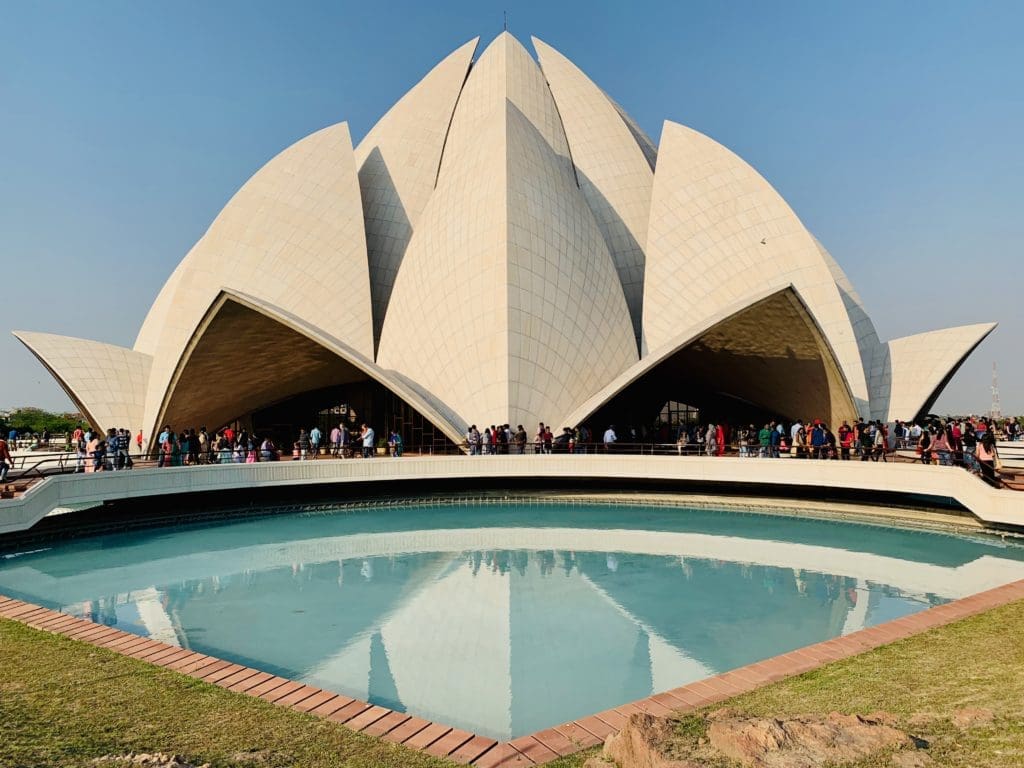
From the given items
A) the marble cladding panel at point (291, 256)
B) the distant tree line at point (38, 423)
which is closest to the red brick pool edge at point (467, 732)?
the marble cladding panel at point (291, 256)

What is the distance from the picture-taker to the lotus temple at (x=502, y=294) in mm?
18219

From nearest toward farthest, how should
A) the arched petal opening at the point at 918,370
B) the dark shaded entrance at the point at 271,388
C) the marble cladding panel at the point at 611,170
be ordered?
the dark shaded entrance at the point at 271,388 → the arched petal opening at the point at 918,370 → the marble cladding panel at the point at 611,170

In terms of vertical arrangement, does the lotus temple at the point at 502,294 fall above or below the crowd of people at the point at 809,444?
above

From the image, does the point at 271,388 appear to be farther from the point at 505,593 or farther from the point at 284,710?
the point at 284,710

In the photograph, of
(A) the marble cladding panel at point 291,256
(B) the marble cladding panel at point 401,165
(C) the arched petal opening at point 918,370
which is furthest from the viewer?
(B) the marble cladding panel at point 401,165

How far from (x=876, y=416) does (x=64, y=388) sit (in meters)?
25.8

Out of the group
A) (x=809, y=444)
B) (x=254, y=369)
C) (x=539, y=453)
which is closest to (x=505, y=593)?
(x=539, y=453)

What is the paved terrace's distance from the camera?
10.5 m

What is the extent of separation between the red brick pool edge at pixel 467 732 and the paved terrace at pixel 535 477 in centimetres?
565

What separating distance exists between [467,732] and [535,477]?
11.4 meters

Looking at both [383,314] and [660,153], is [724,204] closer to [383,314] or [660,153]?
[660,153]

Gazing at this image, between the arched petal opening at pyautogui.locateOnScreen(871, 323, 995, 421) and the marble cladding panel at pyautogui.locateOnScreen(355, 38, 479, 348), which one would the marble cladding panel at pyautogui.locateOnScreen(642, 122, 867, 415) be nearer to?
the arched petal opening at pyautogui.locateOnScreen(871, 323, 995, 421)

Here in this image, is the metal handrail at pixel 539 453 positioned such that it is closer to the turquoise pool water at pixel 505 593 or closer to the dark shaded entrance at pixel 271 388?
the turquoise pool water at pixel 505 593

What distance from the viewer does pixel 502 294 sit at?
17859mm
